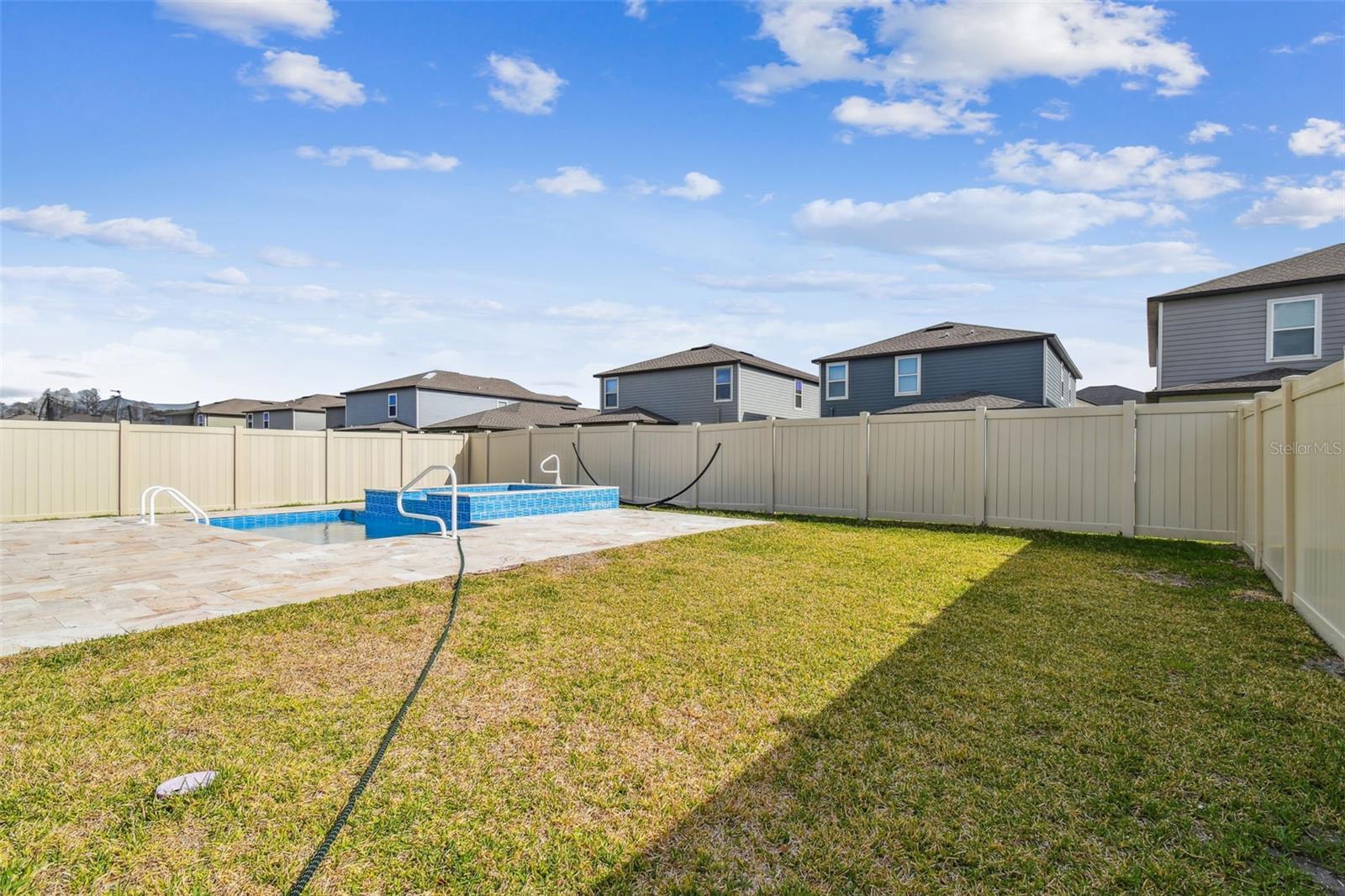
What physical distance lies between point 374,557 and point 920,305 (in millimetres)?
19116

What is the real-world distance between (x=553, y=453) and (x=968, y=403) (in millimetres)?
10748

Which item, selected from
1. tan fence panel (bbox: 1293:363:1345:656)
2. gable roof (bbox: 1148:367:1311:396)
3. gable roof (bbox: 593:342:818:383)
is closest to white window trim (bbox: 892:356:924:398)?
gable roof (bbox: 593:342:818:383)

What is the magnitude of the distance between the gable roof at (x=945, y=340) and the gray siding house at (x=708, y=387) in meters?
2.62

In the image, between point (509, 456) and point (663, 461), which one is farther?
point (509, 456)

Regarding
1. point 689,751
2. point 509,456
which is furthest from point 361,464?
point 689,751

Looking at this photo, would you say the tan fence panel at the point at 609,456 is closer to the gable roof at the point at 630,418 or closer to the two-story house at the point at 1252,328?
the gable roof at the point at 630,418

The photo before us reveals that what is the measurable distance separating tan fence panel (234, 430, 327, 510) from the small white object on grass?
11.5 m

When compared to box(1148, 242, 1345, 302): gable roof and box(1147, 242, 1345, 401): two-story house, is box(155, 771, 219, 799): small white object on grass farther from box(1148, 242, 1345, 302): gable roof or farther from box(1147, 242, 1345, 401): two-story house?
box(1148, 242, 1345, 302): gable roof

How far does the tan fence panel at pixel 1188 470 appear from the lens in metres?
6.93

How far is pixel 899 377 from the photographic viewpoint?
18.8 m

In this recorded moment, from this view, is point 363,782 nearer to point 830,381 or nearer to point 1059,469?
point 1059,469

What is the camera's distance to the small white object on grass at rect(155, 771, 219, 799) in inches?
78.7

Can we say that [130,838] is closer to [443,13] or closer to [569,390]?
[443,13]

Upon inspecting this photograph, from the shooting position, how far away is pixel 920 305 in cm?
2044
